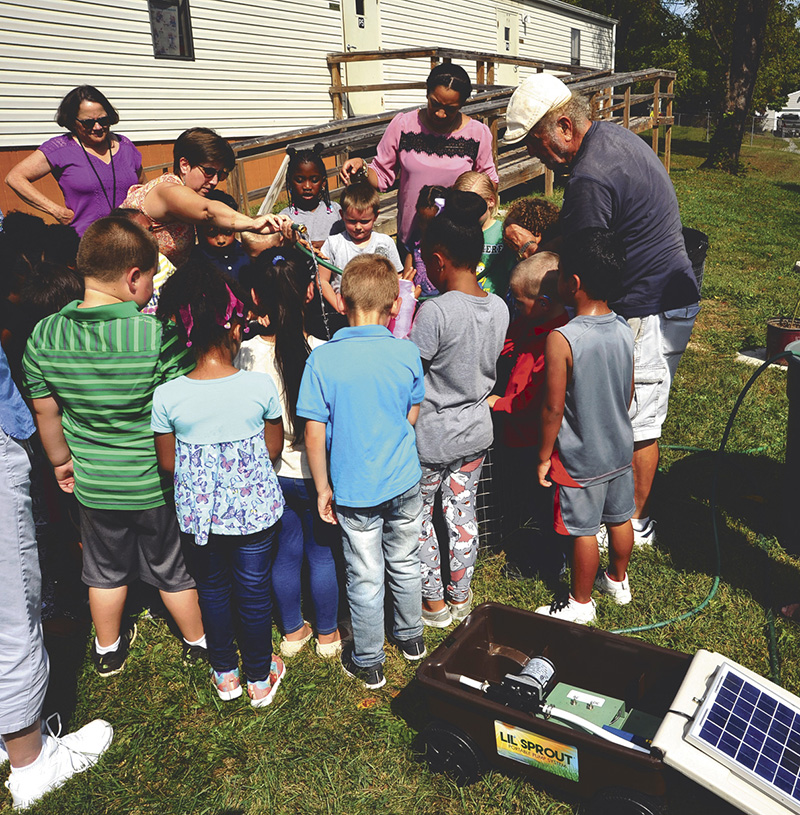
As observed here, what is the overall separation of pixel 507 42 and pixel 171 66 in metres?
13.6

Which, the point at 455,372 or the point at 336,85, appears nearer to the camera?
the point at 455,372

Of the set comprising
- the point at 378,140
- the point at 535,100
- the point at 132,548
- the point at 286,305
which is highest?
the point at 378,140

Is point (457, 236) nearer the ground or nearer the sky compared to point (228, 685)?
nearer the sky

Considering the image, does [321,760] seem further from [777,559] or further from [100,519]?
[777,559]

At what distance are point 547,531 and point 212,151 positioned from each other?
98.7 inches

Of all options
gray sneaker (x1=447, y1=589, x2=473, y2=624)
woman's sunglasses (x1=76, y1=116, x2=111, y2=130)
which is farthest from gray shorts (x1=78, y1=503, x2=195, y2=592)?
woman's sunglasses (x1=76, y1=116, x2=111, y2=130)

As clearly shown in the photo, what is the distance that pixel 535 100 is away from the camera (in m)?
3.09

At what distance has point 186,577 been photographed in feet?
9.95

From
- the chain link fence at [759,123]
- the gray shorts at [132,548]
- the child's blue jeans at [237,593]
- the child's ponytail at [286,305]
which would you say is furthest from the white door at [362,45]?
the chain link fence at [759,123]

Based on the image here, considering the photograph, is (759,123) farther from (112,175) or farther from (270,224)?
(270,224)

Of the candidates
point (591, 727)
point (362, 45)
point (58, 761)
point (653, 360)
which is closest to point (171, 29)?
point (362, 45)

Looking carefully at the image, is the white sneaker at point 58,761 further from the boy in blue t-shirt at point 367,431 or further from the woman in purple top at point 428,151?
the woman in purple top at point 428,151

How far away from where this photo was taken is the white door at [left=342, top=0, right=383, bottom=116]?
49.5 feet

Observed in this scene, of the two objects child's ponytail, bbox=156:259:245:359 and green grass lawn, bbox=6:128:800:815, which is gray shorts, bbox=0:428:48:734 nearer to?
green grass lawn, bbox=6:128:800:815
